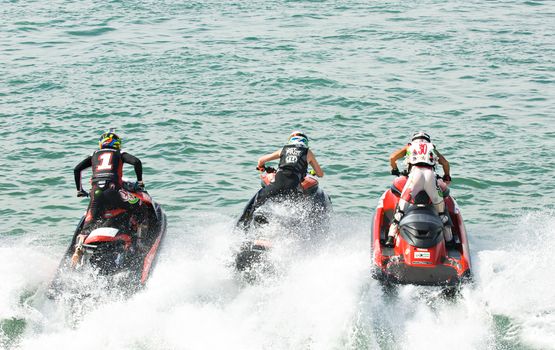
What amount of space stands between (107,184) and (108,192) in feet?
0.41

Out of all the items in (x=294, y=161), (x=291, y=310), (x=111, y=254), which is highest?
(x=294, y=161)

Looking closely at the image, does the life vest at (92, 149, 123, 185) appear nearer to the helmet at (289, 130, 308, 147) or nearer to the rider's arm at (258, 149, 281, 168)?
the rider's arm at (258, 149, 281, 168)

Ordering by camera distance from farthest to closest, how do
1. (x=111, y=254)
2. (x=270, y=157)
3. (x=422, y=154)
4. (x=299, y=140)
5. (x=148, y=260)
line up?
(x=270, y=157)
(x=299, y=140)
(x=422, y=154)
(x=148, y=260)
(x=111, y=254)

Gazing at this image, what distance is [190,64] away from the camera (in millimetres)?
25781

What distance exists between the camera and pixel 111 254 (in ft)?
36.3

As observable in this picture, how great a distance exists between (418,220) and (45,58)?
19027mm

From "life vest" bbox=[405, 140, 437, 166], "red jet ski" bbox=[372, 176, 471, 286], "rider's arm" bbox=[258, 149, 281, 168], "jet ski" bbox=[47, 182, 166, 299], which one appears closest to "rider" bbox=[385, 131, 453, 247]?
"life vest" bbox=[405, 140, 437, 166]

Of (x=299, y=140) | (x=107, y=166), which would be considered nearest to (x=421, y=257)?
(x=299, y=140)

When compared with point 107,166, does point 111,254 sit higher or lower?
lower

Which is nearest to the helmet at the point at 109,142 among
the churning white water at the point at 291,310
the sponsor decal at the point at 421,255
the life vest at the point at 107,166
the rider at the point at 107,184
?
the rider at the point at 107,184

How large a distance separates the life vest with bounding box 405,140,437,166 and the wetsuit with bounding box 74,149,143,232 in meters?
4.00

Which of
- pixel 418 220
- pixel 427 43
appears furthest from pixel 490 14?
pixel 418 220

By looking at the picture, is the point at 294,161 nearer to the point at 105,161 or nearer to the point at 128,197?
the point at 128,197

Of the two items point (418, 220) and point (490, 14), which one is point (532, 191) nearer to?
point (418, 220)
